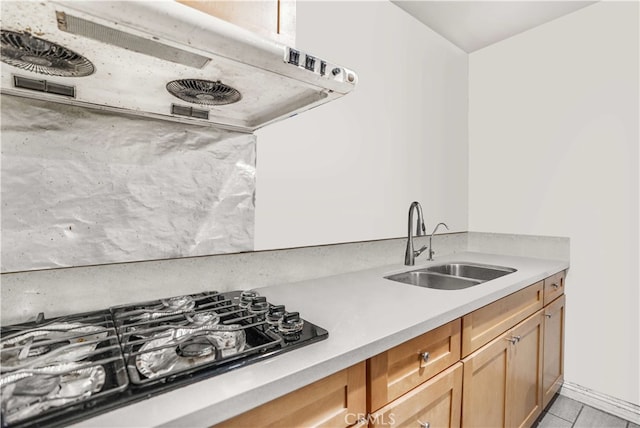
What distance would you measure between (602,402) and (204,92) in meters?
2.58

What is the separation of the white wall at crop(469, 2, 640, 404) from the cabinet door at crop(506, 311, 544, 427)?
528 millimetres

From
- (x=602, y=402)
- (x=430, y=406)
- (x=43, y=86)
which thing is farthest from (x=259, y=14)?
(x=602, y=402)

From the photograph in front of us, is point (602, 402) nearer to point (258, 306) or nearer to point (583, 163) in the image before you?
point (583, 163)

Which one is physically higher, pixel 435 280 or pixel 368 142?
pixel 368 142

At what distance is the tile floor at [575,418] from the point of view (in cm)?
174

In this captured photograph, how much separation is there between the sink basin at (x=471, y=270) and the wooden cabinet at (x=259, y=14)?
1.47 m

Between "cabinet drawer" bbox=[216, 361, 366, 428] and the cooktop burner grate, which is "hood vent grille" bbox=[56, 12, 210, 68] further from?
"cabinet drawer" bbox=[216, 361, 366, 428]

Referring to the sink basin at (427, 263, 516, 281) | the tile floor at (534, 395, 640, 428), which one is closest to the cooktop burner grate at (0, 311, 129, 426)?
the sink basin at (427, 263, 516, 281)

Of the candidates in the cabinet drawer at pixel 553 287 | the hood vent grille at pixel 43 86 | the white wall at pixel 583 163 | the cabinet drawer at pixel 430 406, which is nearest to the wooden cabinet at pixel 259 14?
the hood vent grille at pixel 43 86

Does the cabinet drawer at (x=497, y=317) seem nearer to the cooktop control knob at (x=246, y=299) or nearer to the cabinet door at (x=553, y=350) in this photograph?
the cabinet door at (x=553, y=350)

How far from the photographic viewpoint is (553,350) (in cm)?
187

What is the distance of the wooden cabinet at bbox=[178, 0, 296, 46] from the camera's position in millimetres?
683

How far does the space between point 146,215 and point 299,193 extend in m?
0.62

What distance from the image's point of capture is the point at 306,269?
147 centimetres
